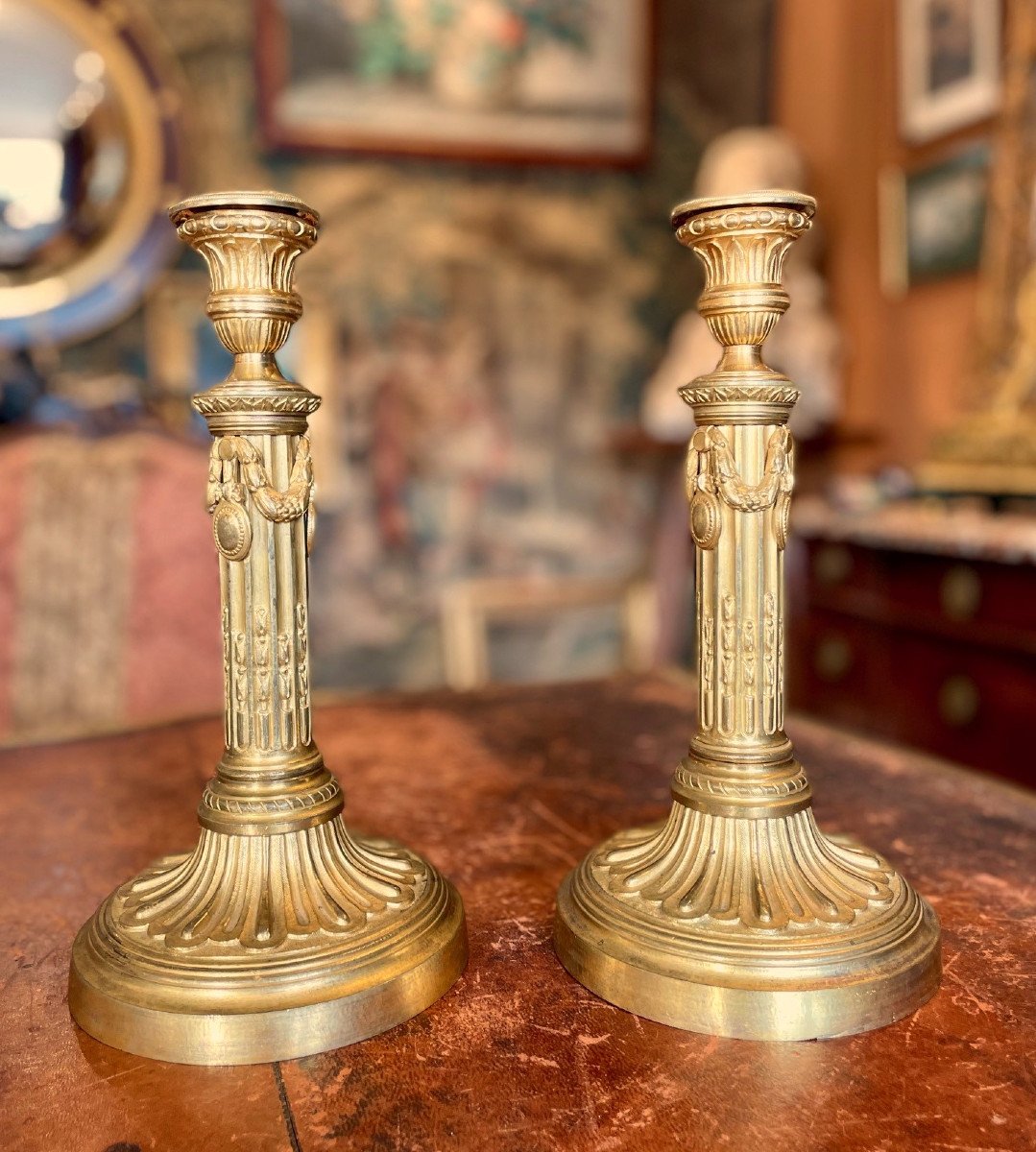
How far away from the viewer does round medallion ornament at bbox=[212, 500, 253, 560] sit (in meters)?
0.68

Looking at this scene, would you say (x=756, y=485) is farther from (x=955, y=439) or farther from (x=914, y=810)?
(x=955, y=439)

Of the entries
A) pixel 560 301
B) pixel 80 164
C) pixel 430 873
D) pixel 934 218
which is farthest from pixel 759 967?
pixel 560 301

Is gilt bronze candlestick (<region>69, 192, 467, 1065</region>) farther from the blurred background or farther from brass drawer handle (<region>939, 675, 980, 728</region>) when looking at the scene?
brass drawer handle (<region>939, 675, 980, 728</region>)

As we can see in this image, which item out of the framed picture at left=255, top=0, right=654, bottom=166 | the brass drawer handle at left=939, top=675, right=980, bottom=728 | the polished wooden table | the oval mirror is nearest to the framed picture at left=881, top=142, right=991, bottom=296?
the framed picture at left=255, top=0, right=654, bottom=166

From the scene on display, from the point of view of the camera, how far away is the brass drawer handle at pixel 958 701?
2457 mm

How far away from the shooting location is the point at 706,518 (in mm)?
714

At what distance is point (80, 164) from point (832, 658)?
2508 millimetres

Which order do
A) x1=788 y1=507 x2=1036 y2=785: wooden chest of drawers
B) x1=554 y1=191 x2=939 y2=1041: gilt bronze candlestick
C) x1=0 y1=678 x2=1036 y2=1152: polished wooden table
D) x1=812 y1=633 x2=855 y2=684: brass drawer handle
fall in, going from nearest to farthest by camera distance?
1. x1=0 y1=678 x2=1036 y2=1152: polished wooden table
2. x1=554 y1=191 x2=939 y2=1041: gilt bronze candlestick
3. x1=788 y1=507 x2=1036 y2=785: wooden chest of drawers
4. x1=812 y1=633 x2=855 y2=684: brass drawer handle

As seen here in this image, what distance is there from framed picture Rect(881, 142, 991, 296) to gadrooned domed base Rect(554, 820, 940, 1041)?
2.78 meters

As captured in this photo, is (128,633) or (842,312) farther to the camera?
(842,312)

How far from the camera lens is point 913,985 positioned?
0.66m

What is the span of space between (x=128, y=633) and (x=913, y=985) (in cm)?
175

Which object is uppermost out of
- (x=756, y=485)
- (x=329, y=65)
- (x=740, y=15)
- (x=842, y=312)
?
(x=740, y=15)

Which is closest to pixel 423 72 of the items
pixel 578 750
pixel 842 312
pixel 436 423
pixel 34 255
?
pixel 436 423
